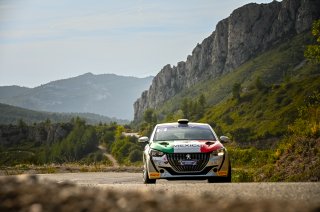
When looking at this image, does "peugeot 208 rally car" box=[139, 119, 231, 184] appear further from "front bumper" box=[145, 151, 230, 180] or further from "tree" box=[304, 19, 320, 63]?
"tree" box=[304, 19, 320, 63]

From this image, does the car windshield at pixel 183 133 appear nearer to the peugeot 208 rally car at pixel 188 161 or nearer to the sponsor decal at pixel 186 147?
the peugeot 208 rally car at pixel 188 161

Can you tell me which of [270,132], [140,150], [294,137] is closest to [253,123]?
[270,132]

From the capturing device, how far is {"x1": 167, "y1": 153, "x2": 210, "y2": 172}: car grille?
43.2 feet

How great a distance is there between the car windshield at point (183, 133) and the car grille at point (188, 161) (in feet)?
4.16

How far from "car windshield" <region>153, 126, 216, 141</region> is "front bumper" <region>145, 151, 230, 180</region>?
123 centimetres

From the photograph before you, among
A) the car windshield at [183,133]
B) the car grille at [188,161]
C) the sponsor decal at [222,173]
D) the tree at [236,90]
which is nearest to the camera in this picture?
the car grille at [188,161]

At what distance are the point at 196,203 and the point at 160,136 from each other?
10589 millimetres

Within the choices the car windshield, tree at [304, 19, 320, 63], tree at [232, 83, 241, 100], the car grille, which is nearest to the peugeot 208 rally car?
the car grille

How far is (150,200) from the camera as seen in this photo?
4.02m

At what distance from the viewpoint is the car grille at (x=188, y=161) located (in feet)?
43.2

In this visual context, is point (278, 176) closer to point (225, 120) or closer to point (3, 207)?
point (3, 207)

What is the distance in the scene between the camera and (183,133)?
14836 millimetres

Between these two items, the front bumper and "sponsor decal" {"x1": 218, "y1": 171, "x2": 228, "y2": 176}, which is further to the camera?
"sponsor decal" {"x1": 218, "y1": 171, "x2": 228, "y2": 176}

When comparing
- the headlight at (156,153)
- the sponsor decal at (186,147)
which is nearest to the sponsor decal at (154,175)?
the headlight at (156,153)
